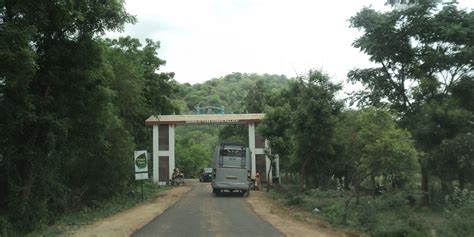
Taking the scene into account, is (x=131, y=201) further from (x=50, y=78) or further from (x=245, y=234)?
(x=245, y=234)

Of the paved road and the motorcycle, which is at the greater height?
the motorcycle

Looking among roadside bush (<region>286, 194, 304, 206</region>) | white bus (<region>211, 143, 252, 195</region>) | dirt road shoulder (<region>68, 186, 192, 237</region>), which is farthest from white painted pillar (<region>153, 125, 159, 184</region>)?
dirt road shoulder (<region>68, 186, 192, 237</region>)

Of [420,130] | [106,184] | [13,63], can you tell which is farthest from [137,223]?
[420,130]

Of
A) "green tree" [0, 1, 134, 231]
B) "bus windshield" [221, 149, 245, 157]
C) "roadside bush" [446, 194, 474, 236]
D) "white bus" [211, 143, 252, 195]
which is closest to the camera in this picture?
"roadside bush" [446, 194, 474, 236]

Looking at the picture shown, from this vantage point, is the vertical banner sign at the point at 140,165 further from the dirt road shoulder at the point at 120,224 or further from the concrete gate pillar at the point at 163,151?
the concrete gate pillar at the point at 163,151

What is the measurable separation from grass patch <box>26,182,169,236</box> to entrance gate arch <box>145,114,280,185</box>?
15.6 metres

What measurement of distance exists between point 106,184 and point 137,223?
9.72m

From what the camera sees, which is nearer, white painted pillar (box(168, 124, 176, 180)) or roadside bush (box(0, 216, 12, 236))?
roadside bush (box(0, 216, 12, 236))

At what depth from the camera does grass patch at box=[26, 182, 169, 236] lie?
1541cm

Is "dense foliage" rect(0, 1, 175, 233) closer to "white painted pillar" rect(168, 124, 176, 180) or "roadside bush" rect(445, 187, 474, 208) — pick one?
"roadside bush" rect(445, 187, 474, 208)

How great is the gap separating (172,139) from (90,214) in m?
26.9

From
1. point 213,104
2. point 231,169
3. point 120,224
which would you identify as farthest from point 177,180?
point 213,104

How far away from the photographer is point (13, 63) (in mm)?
12125

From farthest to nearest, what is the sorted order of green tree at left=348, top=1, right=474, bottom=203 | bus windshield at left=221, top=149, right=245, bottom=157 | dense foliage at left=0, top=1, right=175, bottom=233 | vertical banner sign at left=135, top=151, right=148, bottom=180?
bus windshield at left=221, top=149, right=245, bottom=157
vertical banner sign at left=135, top=151, right=148, bottom=180
green tree at left=348, top=1, right=474, bottom=203
dense foliage at left=0, top=1, right=175, bottom=233
